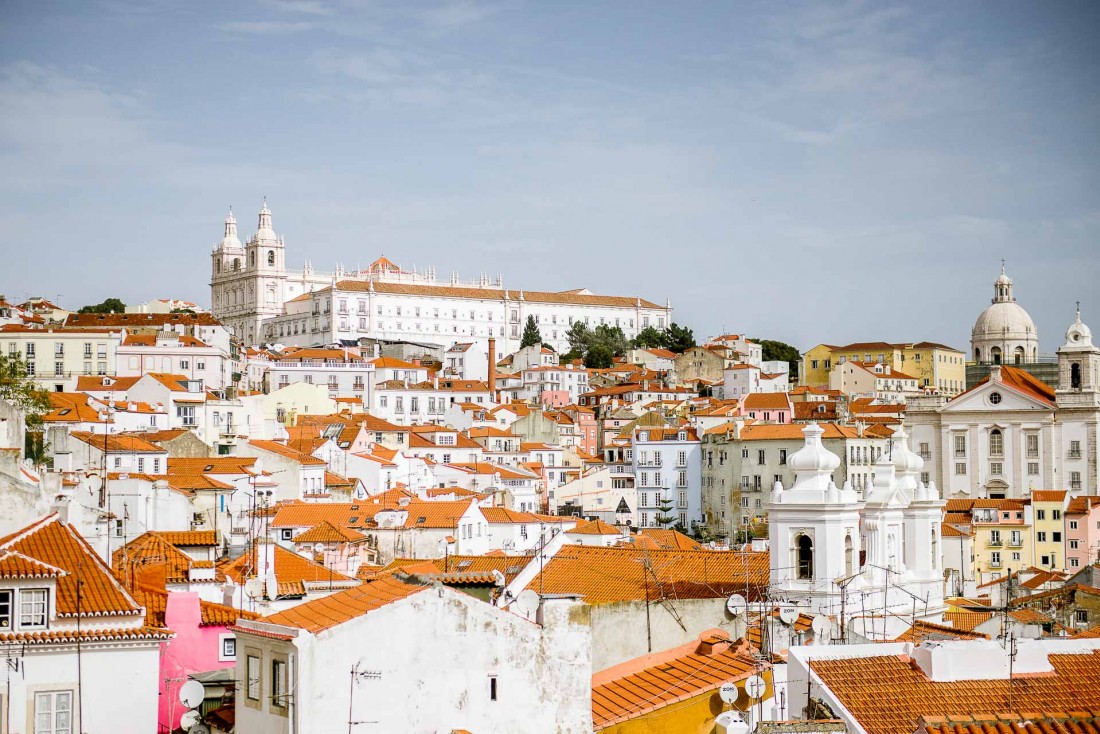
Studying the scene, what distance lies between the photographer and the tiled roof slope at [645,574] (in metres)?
16.9

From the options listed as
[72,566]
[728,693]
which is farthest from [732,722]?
[72,566]

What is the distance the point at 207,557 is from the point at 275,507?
1599cm

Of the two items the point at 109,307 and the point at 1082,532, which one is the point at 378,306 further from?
the point at 1082,532

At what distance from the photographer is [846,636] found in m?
15.5

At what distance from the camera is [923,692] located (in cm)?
1126

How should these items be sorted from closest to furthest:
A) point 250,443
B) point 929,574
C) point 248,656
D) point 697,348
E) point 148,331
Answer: point 248,656
point 929,574
point 250,443
point 148,331
point 697,348

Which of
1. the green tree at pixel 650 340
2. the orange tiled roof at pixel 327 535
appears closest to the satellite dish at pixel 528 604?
the orange tiled roof at pixel 327 535

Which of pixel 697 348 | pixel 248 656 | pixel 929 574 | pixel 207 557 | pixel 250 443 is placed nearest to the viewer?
pixel 248 656

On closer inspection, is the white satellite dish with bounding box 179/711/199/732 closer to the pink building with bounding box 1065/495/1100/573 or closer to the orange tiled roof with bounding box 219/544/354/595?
the orange tiled roof with bounding box 219/544/354/595

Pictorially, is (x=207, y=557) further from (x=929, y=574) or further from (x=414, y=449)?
(x=414, y=449)

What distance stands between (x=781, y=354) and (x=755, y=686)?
108225 mm

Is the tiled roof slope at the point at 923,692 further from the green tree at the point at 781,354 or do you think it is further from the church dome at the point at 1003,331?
the green tree at the point at 781,354

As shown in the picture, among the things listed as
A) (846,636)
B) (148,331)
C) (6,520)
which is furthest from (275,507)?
(148,331)

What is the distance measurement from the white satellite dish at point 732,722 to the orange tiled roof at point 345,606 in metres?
2.27
